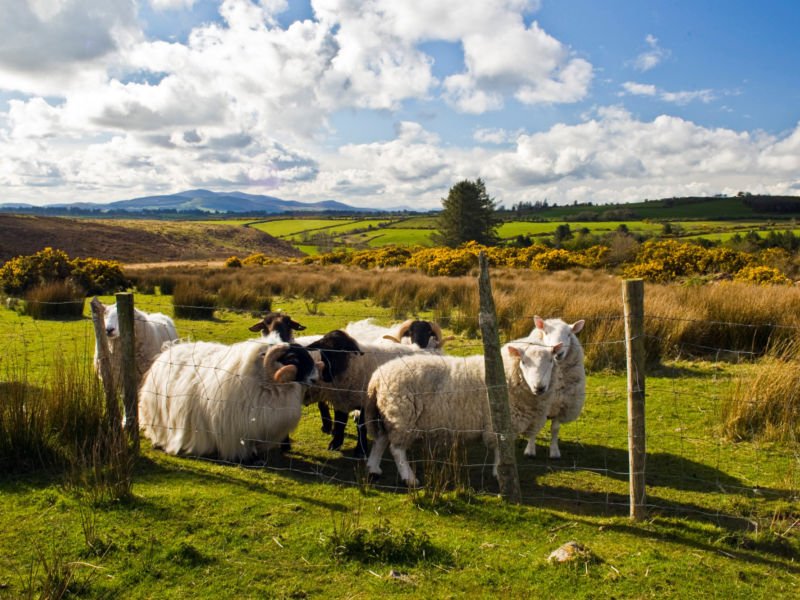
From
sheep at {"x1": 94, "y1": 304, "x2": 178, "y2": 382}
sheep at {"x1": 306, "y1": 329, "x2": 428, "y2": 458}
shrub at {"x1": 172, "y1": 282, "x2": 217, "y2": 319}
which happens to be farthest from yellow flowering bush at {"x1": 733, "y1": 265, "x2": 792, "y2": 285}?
sheep at {"x1": 94, "y1": 304, "x2": 178, "y2": 382}

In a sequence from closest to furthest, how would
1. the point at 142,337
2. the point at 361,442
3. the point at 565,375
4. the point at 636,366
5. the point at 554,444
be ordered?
1. the point at 636,366
2. the point at 361,442
3. the point at 554,444
4. the point at 565,375
5. the point at 142,337

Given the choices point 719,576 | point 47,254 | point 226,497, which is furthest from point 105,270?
point 719,576

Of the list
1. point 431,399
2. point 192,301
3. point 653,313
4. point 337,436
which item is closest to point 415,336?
point 337,436

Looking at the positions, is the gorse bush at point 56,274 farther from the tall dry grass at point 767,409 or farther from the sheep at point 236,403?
the tall dry grass at point 767,409

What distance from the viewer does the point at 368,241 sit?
70.9m

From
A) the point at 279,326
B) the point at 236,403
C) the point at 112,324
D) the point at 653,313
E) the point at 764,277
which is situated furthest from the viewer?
the point at 764,277

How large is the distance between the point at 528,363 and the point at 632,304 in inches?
58.4

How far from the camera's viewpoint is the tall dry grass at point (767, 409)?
584 cm

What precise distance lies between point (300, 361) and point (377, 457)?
1.23m

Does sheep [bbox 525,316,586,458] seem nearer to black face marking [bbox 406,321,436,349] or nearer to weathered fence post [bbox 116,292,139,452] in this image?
black face marking [bbox 406,321,436,349]

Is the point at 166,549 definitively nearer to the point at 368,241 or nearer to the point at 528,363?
the point at 528,363

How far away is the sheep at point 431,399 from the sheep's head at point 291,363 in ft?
2.10

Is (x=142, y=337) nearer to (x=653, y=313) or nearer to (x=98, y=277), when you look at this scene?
(x=653, y=313)

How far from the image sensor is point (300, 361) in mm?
5367
